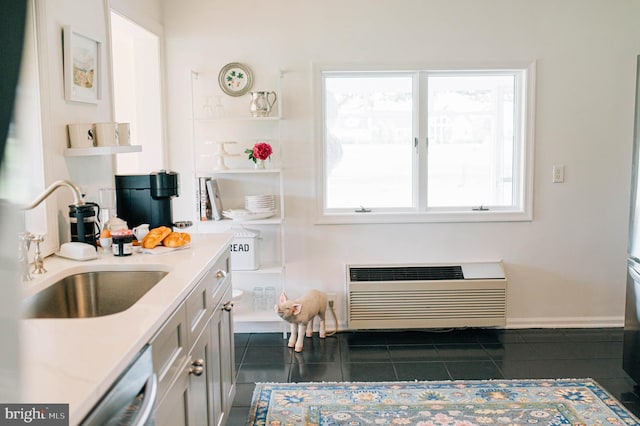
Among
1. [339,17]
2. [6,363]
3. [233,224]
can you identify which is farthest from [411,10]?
[6,363]

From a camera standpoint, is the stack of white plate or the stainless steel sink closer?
the stainless steel sink

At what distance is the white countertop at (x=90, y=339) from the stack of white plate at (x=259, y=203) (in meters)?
1.78

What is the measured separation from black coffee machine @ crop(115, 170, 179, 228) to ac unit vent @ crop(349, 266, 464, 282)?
1615mm

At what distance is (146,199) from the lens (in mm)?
2875

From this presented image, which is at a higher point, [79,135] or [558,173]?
→ [79,135]

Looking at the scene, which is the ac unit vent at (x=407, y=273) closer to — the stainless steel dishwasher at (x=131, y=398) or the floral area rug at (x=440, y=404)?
the floral area rug at (x=440, y=404)

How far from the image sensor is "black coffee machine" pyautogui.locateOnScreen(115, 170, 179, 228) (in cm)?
284

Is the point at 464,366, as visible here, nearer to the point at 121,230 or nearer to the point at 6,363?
the point at 121,230

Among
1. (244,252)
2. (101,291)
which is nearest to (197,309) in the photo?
(101,291)

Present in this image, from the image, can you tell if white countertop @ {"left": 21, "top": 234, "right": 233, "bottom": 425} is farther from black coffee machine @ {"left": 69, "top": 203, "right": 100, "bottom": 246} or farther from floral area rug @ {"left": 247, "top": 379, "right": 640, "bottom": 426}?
floral area rug @ {"left": 247, "top": 379, "right": 640, "bottom": 426}

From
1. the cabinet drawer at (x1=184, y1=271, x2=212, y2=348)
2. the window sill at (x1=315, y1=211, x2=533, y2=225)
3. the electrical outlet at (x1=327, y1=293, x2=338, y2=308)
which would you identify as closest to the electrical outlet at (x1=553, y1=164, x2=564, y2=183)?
the window sill at (x1=315, y1=211, x2=533, y2=225)

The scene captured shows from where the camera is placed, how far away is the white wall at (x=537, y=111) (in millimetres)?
3986

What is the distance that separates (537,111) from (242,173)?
2.07 m

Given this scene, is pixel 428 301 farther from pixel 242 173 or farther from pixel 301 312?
pixel 242 173
